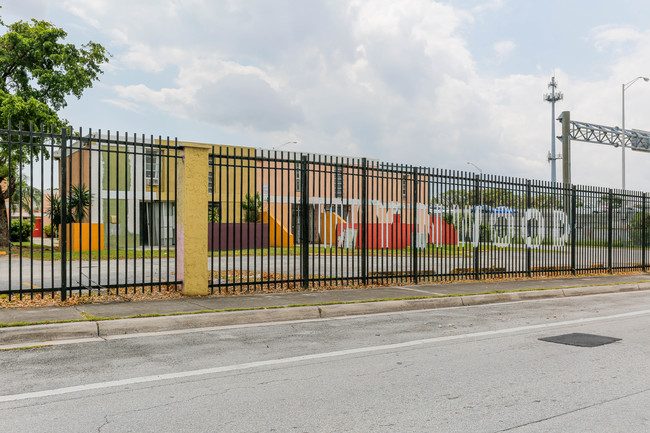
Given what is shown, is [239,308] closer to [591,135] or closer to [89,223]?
[89,223]

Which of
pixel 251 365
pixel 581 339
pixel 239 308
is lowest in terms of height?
pixel 581 339

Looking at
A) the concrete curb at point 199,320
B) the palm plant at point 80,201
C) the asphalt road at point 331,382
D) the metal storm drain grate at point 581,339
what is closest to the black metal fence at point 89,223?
the palm plant at point 80,201

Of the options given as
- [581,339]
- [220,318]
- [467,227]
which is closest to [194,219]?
[220,318]

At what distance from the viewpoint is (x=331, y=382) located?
5.33m

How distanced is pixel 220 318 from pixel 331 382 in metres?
3.44

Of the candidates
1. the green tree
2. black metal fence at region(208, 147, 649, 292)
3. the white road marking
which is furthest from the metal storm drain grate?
the green tree

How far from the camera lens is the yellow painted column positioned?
10.1 meters

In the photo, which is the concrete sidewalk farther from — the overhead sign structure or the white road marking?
the overhead sign structure

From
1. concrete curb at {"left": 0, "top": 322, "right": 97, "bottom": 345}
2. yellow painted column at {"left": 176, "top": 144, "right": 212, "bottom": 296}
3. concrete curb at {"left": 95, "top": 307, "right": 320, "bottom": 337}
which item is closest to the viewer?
concrete curb at {"left": 0, "top": 322, "right": 97, "bottom": 345}

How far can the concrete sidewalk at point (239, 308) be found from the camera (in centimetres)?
720

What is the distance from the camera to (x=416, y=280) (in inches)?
534

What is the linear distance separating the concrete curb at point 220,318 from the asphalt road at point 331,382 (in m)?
0.39

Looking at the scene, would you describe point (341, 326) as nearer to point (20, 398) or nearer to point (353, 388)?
point (353, 388)

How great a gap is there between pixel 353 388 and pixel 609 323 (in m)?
6.06
